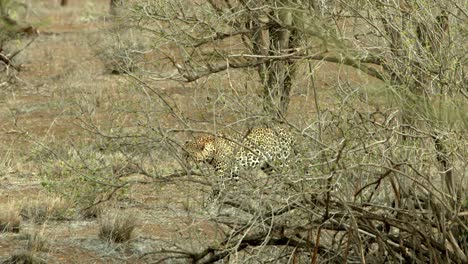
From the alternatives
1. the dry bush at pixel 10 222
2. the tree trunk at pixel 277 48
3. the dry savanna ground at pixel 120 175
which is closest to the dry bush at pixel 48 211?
the dry savanna ground at pixel 120 175

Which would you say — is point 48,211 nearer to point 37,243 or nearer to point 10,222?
point 10,222

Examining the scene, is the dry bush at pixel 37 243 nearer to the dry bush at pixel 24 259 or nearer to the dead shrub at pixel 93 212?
the dry bush at pixel 24 259

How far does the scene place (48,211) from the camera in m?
10.2

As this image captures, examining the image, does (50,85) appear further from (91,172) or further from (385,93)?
(385,93)

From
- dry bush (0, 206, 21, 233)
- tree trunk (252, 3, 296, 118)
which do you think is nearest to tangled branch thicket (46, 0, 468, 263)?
tree trunk (252, 3, 296, 118)

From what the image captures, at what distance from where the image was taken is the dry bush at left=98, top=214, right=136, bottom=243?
30.6 ft

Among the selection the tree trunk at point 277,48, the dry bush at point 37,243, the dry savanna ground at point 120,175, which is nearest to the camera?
the dry savanna ground at point 120,175

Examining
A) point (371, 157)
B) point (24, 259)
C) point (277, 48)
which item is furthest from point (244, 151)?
point (371, 157)

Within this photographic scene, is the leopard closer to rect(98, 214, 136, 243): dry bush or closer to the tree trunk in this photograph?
the tree trunk

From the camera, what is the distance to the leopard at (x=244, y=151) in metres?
7.05

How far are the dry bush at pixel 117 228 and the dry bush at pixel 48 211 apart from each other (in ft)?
2.77

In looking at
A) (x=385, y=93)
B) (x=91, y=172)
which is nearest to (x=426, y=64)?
(x=385, y=93)

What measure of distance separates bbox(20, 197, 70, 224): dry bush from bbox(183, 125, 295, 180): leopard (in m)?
1.31

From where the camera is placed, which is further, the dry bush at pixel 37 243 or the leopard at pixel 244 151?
the dry bush at pixel 37 243
